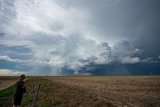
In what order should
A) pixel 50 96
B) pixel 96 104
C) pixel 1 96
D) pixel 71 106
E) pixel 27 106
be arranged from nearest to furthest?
pixel 96 104 → pixel 71 106 → pixel 27 106 → pixel 50 96 → pixel 1 96

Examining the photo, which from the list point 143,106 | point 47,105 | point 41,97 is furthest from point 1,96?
point 143,106

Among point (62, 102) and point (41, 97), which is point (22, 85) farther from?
point (41, 97)

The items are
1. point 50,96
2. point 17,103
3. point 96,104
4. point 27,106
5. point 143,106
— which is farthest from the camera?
point 50,96

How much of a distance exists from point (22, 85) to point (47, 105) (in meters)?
6.52

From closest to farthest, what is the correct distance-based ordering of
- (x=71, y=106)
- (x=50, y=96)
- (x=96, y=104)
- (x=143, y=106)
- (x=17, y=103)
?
(x=17, y=103) < (x=96, y=104) < (x=71, y=106) < (x=143, y=106) < (x=50, y=96)

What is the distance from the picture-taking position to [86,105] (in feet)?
65.3

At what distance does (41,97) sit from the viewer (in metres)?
25.7

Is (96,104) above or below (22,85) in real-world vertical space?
below

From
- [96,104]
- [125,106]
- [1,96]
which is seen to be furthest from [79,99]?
[1,96]

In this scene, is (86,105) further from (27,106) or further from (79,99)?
(27,106)

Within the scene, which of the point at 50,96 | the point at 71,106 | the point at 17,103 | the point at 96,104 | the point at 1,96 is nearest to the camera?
the point at 17,103

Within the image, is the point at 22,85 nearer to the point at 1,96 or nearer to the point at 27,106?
the point at 27,106

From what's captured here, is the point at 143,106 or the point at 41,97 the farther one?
Answer: the point at 41,97

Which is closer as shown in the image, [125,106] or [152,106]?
[125,106]
